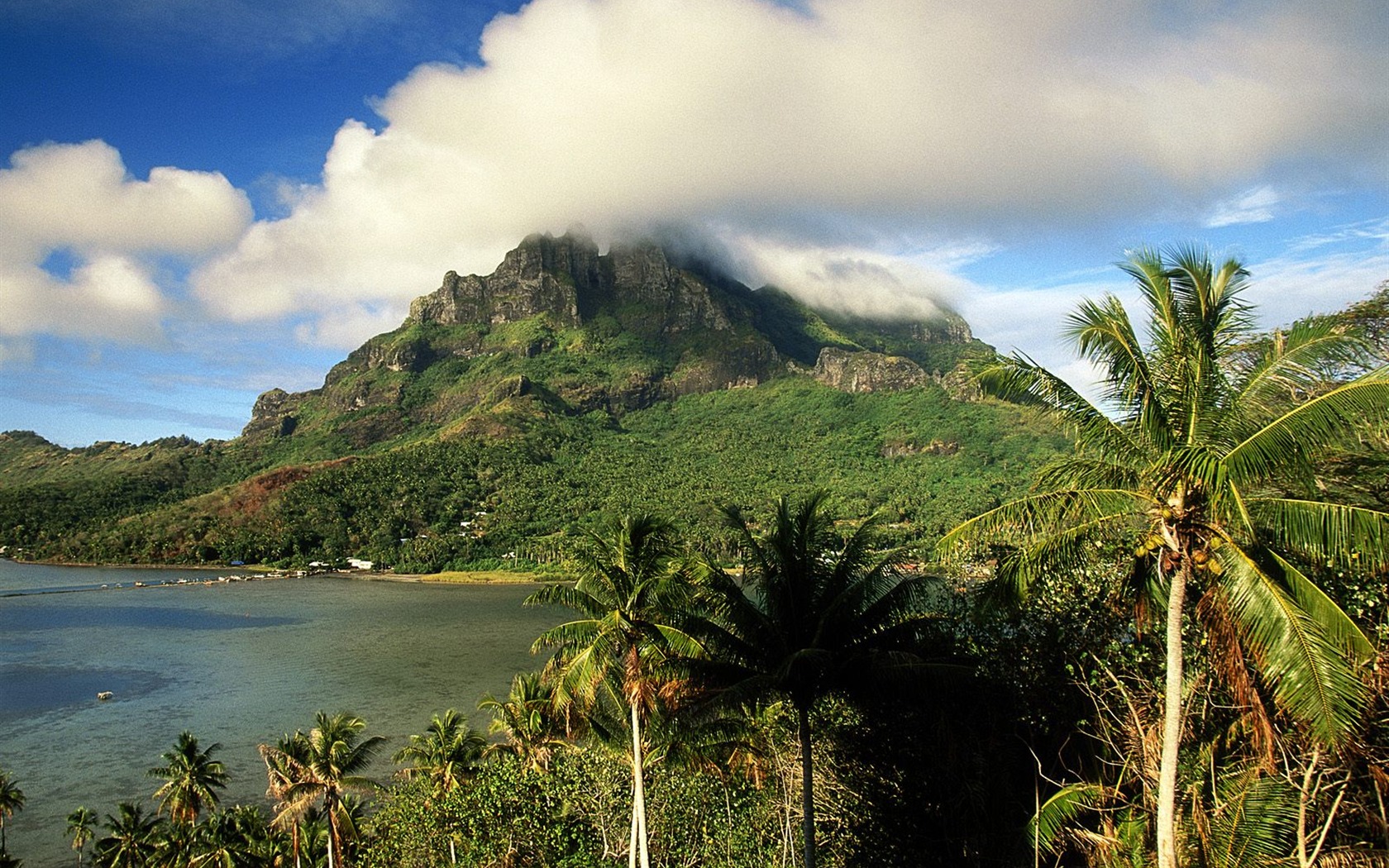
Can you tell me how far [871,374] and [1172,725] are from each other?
187 meters

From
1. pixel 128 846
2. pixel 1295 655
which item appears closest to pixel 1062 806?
pixel 1295 655

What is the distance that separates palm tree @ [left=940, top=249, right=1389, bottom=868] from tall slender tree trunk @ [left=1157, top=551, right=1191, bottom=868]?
0.02m

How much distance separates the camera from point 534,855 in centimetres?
1936

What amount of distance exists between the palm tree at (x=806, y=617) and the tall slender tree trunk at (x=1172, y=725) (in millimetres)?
4509

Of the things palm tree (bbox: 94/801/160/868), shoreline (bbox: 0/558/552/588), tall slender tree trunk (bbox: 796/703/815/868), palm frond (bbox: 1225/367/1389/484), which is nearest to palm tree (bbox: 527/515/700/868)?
tall slender tree trunk (bbox: 796/703/815/868)

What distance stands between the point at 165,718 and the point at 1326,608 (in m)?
56.1

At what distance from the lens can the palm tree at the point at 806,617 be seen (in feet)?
40.4

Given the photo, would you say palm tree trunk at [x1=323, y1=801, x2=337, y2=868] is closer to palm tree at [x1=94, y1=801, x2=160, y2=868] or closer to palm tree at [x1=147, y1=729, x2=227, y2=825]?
palm tree at [x1=147, y1=729, x2=227, y2=825]

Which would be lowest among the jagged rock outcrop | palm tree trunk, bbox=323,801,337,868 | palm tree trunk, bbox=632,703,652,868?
palm tree trunk, bbox=323,801,337,868

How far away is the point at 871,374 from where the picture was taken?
19012cm

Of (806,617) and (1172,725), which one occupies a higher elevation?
(806,617)

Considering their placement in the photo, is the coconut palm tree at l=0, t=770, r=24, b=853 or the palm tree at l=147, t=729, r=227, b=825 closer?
the coconut palm tree at l=0, t=770, r=24, b=853

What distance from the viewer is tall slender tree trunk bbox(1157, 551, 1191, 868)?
7.29 meters

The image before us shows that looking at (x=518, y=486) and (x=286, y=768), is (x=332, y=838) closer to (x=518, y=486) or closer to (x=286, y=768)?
(x=286, y=768)
